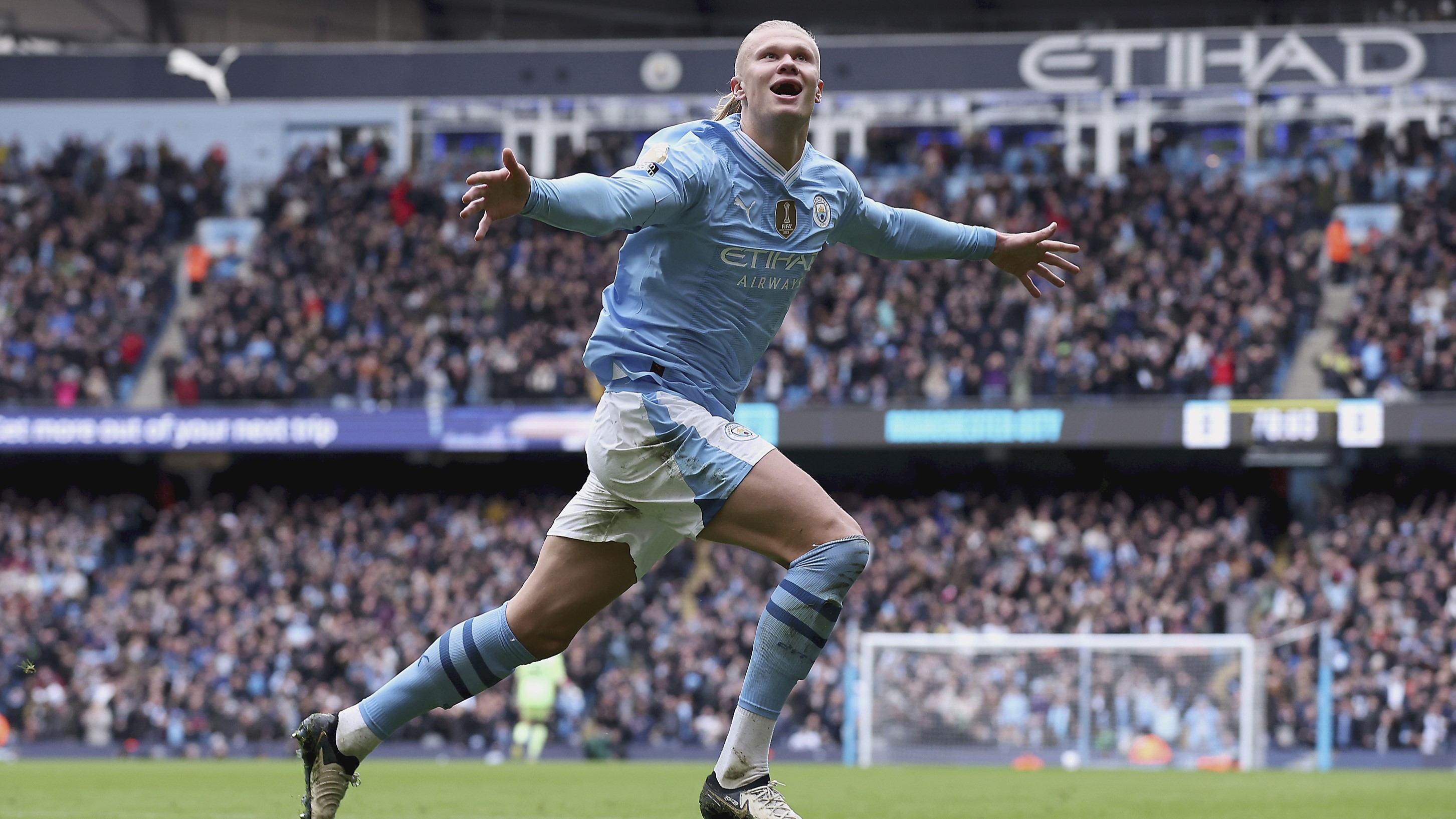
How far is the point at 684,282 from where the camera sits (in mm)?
4938

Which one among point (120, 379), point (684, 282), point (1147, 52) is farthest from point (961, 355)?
point (684, 282)

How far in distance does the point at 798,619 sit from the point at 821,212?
1357 millimetres

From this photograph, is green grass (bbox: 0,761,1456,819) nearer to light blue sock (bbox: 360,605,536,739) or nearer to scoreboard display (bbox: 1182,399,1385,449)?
light blue sock (bbox: 360,605,536,739)

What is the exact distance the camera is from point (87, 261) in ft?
95.6

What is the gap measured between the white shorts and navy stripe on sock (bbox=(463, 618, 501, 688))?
63 centimetres

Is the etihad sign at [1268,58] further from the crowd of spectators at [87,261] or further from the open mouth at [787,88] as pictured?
the open mouth at [787,88]

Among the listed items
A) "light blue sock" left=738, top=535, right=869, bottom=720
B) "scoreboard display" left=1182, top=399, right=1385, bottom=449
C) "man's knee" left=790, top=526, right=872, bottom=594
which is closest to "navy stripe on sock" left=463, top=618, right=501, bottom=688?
"light blue sock" left=738, top=535, right=869, bottom=720

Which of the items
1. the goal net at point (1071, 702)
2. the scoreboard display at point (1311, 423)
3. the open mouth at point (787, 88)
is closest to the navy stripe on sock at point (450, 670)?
the open mouth at point (787, 88)

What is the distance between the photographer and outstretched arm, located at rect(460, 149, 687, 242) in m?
4.13

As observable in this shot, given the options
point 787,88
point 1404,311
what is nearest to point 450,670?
point 787,88

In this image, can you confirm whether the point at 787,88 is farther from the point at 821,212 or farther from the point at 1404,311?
the point at 1404,311

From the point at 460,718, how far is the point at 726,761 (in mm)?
18107

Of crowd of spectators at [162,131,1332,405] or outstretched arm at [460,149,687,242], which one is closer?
outstretched arm at [460,149,687,242]

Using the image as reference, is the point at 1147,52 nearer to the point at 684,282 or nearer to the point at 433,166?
the point at 433,166
